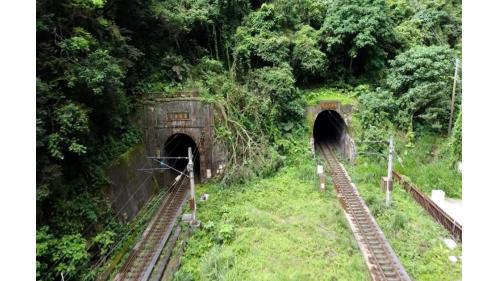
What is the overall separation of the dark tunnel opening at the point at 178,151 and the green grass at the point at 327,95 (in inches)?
332

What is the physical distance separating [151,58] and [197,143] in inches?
245

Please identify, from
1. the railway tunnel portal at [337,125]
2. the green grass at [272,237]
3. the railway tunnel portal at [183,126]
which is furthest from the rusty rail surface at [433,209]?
the railway tunnel portal at [183,126]

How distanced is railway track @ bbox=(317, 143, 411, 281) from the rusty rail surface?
251cm

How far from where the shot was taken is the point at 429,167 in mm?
17953

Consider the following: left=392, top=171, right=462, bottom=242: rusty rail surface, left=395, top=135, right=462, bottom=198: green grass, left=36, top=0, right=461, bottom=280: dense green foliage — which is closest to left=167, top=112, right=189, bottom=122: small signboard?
left=36, top=0, right=461, bottom=280: dense green foliage

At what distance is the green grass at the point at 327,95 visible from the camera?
22.0 meters

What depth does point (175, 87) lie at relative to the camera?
1925cm

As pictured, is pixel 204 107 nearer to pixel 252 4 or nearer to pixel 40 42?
pixel 40 42

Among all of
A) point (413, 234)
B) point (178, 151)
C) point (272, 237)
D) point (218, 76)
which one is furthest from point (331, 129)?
point (272, 237)

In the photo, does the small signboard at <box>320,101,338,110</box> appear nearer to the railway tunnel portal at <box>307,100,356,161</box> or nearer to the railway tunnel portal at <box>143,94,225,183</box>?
the railway tunnel portal at <box>307,100,356,161</box>

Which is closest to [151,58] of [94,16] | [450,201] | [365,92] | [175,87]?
[175,87]

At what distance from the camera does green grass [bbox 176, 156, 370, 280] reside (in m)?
10.6

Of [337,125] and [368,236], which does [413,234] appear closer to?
[368,236]

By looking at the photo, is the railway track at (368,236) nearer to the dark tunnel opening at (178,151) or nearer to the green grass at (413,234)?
the green grass at (413,234)
